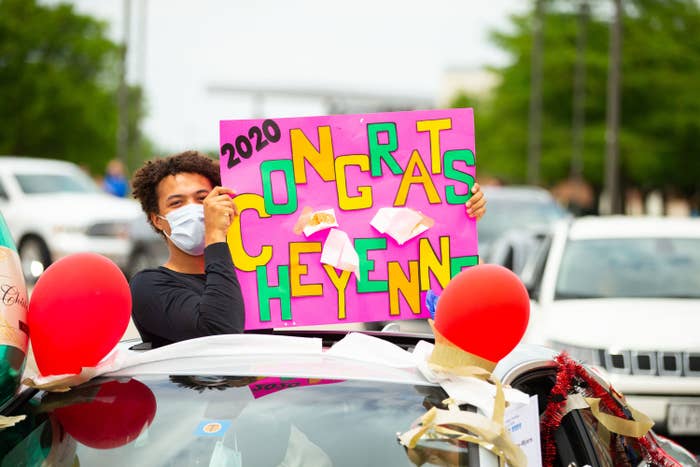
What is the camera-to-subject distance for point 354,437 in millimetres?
3088

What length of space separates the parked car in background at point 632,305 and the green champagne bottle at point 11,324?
4781 millimetres

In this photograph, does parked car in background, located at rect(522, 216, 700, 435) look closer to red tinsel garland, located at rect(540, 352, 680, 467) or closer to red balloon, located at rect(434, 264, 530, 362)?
red tinsel garland, located at rect(540, 352, 680, 467)

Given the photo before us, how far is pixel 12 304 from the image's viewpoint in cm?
321

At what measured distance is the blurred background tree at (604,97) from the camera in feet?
150

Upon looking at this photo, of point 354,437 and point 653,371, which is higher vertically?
point 354,437

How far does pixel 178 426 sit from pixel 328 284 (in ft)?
3.64

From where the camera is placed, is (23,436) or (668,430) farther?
(668,430)

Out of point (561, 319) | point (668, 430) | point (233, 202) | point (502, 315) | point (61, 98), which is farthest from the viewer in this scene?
point (61, 98)

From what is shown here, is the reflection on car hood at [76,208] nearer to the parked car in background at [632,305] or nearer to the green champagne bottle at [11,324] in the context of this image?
the parked car in background at [632,305]

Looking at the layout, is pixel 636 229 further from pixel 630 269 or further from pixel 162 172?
pixel 162 172

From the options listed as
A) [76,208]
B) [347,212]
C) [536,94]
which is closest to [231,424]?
[347,212]

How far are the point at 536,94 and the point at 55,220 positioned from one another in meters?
32.3

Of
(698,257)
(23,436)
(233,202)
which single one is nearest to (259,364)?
(23,436)

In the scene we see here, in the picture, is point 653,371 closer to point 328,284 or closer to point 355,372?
point 328,284
